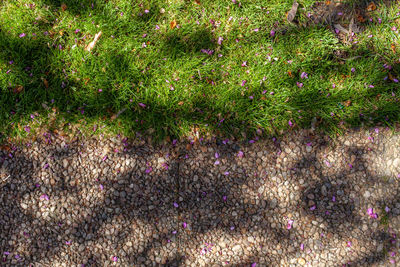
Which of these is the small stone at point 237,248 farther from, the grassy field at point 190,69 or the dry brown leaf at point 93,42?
the dry brown leaf at point 93,42

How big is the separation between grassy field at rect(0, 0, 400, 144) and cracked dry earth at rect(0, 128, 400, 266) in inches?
7.8

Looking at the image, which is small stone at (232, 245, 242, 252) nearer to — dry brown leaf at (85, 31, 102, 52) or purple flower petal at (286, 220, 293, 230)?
purple flower petal at (286, 220, 293, 230)

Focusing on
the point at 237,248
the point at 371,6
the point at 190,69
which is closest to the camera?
the point at 237,248

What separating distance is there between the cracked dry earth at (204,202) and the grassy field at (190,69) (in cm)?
20

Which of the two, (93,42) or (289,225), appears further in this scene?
(93,42)

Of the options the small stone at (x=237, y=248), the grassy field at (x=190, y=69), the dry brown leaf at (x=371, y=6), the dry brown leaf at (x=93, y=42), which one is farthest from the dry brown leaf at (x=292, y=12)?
the small stone at (x=237, y=248)

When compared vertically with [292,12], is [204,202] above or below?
below

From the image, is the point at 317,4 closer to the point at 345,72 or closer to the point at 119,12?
the point at 345,72

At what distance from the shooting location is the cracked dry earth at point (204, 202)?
9.85 ft

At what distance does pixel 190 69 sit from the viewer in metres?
3.21

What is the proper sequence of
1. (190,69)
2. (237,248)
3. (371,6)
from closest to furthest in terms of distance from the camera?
1. (237,248)
2. (190,69)
3. (371,6)

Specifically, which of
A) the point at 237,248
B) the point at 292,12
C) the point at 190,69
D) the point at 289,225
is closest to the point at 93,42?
the point at 190,69

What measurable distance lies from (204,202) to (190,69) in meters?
1.25

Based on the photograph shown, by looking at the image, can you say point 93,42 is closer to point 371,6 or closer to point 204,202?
point 204,202
